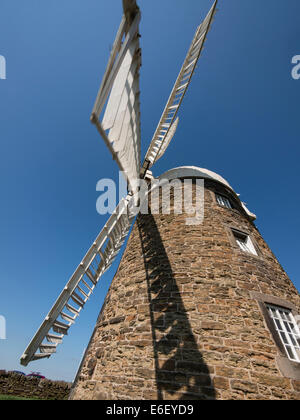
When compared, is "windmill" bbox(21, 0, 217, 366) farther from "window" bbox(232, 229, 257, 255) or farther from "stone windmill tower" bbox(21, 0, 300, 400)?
"window" bbox(232, 229, 257, 255)

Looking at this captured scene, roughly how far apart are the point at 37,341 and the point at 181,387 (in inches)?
134

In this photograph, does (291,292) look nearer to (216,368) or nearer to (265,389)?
(265,389)

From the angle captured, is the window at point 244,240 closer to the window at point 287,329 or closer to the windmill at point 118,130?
the window at point 287,329

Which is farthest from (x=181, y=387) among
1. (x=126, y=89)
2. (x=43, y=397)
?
(x=43, y=397)

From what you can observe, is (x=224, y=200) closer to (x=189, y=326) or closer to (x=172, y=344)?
(x=189, y=326)

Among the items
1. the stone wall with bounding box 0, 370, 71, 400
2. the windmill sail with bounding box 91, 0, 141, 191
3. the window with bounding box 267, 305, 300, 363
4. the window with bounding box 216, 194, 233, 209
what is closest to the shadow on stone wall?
the window with bounding box 267, 305, 300, 363

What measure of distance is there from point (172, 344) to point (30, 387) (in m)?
11.3

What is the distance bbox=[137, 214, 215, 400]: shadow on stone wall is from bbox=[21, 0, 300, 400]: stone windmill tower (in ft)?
0.05

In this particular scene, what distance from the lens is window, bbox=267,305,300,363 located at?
4.04m

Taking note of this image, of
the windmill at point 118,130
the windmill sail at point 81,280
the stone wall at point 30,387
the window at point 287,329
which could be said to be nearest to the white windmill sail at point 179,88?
the windmill at point 118,130

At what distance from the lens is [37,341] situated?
4395 mm

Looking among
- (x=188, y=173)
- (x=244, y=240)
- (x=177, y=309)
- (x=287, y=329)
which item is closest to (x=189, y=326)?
(x=177, y=309)

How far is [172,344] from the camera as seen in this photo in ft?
12.6
